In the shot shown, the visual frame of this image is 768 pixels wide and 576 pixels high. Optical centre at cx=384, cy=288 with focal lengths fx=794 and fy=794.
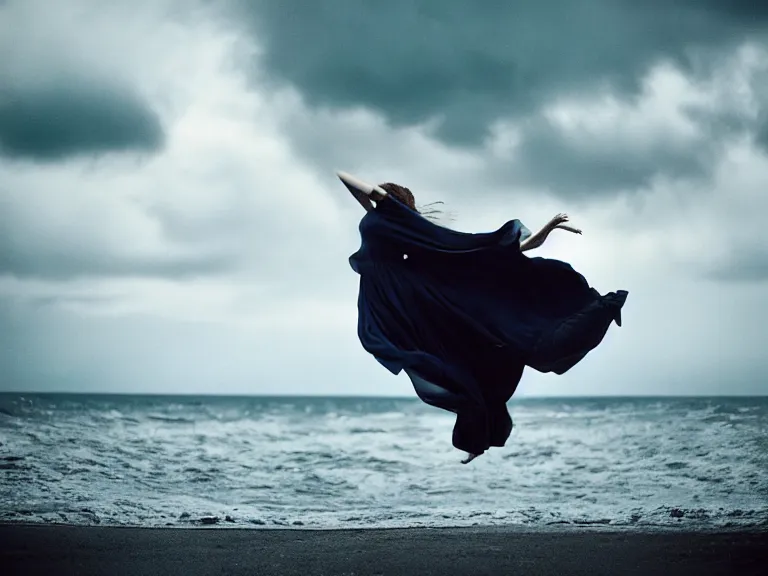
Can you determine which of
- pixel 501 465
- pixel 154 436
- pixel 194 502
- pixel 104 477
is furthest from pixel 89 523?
pixel 154 436

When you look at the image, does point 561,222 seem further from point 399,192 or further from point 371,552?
point 371,552

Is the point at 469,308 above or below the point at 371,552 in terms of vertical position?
above

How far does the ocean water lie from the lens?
31.1ft

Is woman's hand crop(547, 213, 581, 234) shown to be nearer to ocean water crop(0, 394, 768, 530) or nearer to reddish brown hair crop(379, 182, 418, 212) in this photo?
reddish brown hair crop(379, 182, 418, 212)

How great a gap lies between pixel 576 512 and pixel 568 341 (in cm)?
500

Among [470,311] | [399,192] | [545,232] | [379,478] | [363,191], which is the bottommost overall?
[379,478]

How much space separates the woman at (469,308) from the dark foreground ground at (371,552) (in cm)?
196

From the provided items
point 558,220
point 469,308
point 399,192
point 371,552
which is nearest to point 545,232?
point 558,220

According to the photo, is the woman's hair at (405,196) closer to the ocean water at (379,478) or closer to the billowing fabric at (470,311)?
the billowing fabric at (470,311)

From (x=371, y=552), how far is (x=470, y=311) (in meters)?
2.98

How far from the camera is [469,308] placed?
591 cm

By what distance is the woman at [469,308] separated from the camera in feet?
18.7

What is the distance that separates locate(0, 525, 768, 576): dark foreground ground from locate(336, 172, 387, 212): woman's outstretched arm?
10.5 feet

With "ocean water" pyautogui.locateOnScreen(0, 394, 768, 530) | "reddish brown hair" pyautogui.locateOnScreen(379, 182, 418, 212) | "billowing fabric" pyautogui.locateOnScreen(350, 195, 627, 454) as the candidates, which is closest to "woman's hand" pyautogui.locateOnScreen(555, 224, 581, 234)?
"billowing fabric" pyautogui.locateOnScreen(350, 195, 627, 454)
